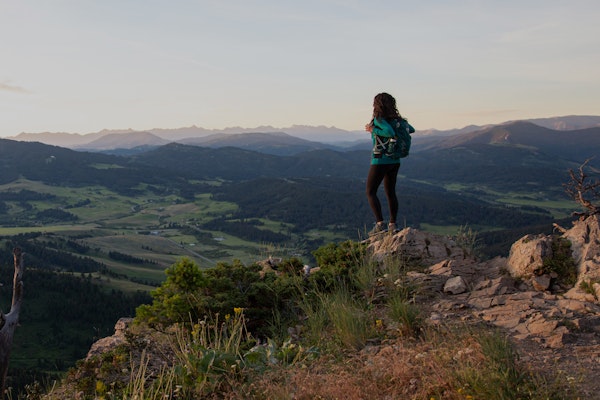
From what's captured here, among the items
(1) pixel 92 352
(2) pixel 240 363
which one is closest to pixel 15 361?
(1) pixel 92 352

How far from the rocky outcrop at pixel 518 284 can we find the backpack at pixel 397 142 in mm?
1854

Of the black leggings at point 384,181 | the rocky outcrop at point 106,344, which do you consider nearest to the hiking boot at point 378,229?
the black leggings at point 384,181

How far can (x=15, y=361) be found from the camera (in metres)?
72.0

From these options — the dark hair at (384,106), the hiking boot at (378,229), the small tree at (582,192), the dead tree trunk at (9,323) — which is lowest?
the dead tree trunk at (9,323)

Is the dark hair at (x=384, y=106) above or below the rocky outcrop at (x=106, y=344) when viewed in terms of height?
above

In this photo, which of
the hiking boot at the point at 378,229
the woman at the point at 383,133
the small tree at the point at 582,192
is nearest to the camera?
the small tree at the point at 582,192

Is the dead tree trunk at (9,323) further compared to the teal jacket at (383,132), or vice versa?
the teal jacket at (383,132)

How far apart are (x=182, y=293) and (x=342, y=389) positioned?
4.53 metres

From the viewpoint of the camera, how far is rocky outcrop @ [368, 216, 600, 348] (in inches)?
230

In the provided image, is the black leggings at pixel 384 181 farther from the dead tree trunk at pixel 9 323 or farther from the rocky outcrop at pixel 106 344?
the dead tree trunk at pixel 9 323

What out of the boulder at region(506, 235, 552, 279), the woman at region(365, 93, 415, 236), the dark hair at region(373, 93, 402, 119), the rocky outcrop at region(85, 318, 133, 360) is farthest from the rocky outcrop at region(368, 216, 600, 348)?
the rocky outcrop at region(85, 318, 133, 360)

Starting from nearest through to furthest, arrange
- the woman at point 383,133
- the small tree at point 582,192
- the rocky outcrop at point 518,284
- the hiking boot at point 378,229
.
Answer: the rocky outcrop at point 518,284
the small tree at point 582,192
the woman at point 383,133
the hiking boot at point 378,229

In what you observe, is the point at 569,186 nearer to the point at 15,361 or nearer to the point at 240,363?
the point at 240,363

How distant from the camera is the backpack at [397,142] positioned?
9.82 meters
